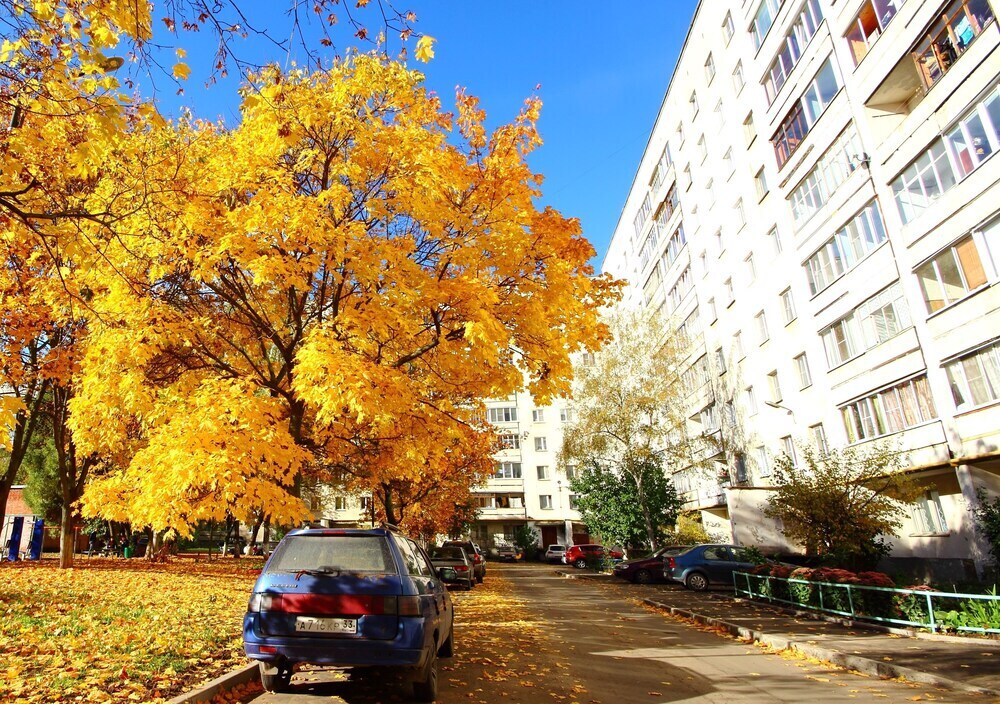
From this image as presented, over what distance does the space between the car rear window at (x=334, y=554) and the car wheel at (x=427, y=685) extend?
98cm

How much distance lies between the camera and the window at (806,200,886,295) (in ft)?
67.6

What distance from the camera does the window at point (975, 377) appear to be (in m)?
16.1

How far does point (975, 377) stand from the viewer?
16.8 metres

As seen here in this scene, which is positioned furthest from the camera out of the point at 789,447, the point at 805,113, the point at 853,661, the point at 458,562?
the point at 789,447

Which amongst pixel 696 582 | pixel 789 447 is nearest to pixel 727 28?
pixel 789 447

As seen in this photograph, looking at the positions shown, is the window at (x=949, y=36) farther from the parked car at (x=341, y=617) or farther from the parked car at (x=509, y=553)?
the parked car at (x=509, y=553)

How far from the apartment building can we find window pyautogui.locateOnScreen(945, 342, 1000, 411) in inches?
1684

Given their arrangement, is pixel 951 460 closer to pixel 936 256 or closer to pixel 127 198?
pixel 936 256

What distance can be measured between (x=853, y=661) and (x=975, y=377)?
1276 cm

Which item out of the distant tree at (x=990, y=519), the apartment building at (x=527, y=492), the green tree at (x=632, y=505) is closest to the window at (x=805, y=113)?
the distant tree at (x=990, y=519)

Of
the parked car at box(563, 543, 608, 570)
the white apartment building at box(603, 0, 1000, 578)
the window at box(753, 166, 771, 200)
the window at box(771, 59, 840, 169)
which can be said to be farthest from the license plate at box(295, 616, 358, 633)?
the parked car at box(563, 543, 608, 570)

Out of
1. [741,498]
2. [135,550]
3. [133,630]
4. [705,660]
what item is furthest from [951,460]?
[135,550]

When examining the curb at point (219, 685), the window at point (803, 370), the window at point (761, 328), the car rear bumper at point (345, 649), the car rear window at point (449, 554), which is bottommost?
the curb at point (219, 685)

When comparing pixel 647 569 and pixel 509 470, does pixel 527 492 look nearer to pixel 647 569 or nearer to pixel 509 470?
pixel 509 470
